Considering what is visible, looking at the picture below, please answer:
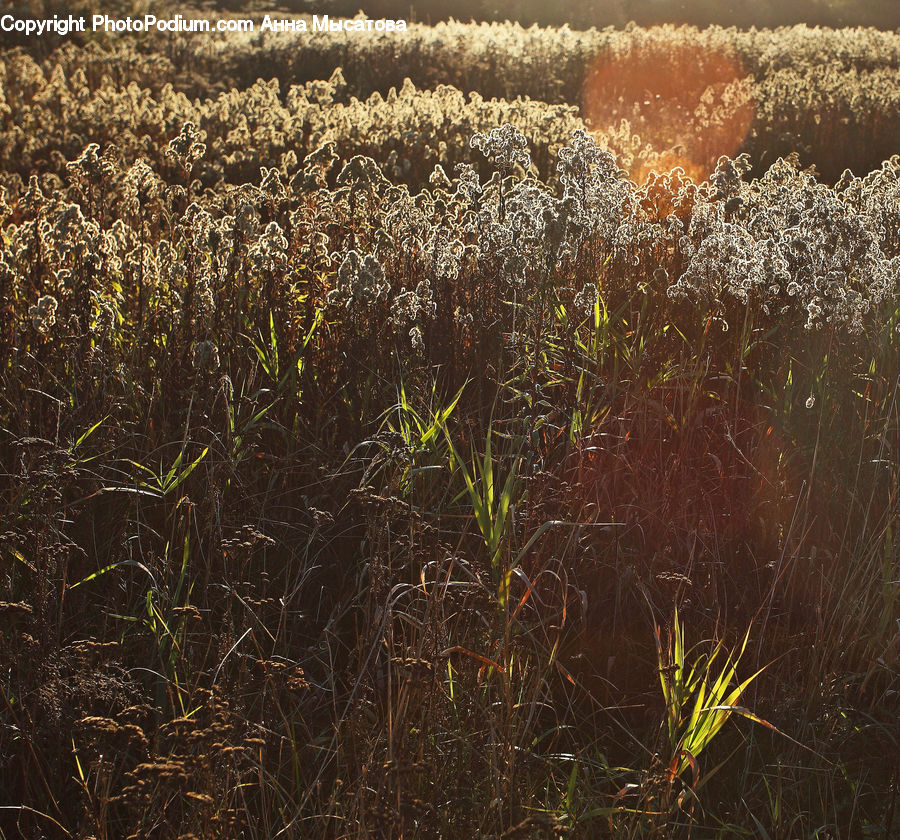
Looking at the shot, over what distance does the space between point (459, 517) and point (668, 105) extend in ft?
36.4

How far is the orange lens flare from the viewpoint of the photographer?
8.67m

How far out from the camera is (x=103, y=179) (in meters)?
4.00

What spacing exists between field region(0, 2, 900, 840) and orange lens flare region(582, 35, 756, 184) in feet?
10.8

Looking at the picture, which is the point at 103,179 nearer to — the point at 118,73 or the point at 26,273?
the point at 26,273

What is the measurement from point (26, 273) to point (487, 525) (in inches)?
127

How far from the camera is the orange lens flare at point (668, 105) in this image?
867cm

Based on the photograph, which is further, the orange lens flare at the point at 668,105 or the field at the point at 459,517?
the orange lens flare at the point at 668,105

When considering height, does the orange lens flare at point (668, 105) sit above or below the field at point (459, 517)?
above

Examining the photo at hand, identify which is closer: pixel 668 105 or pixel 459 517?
pixel 459 517

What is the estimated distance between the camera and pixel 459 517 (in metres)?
2.83

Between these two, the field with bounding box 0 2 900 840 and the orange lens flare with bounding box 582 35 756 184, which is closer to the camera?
the field with bounding box 0 2 900 840

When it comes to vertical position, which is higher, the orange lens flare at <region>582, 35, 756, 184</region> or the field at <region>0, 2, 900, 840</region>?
the orange lens flare at <region>582, 35, 756, 184</region>

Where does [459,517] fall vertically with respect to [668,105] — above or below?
below

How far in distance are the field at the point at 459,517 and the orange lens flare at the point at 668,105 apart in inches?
130
